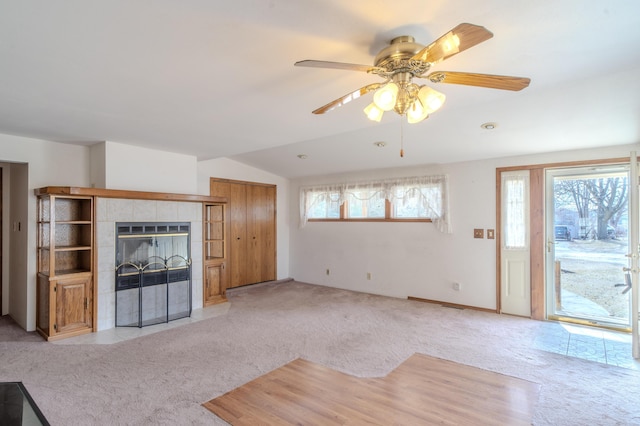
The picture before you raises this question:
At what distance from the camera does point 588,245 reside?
422 centimetres

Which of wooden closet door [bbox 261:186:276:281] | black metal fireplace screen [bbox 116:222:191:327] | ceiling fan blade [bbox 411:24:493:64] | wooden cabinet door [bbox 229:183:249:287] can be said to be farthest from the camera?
wooden closet door [bbox 261:186:276:281]

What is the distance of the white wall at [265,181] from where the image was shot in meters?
5.79

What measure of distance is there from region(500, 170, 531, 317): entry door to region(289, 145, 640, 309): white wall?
138 millimetres

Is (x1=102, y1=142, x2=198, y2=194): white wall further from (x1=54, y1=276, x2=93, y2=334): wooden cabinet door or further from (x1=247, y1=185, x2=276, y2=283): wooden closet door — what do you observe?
(x1=247, y1=185, x2=276, y2=283): wooden closet door

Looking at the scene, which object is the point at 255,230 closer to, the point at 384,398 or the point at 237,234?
the point at 237,234

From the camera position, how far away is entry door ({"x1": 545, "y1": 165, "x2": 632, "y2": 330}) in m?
4.04

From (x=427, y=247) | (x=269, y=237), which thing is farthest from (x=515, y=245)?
(x=269, y=237)

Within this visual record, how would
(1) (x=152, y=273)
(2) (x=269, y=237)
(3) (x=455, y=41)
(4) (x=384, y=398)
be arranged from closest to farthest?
(3) (x=455, y=41)
(4) (x=384, y=398)
(1) (x=152, y=273)
(2) (x=269, y=237)

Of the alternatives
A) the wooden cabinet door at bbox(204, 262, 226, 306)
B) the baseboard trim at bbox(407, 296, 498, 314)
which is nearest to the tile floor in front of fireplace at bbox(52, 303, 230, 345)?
the wooden cabinet door at bbox(204, 262, 226, 306)

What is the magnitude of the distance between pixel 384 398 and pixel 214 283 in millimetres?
3433

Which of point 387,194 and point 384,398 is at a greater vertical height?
point 387,194

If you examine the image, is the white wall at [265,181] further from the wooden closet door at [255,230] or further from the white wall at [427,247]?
the white wall at [427,247]

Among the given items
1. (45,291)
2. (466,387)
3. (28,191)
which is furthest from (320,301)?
(28,191)

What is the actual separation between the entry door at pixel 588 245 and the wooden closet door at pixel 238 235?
483 centimetres
